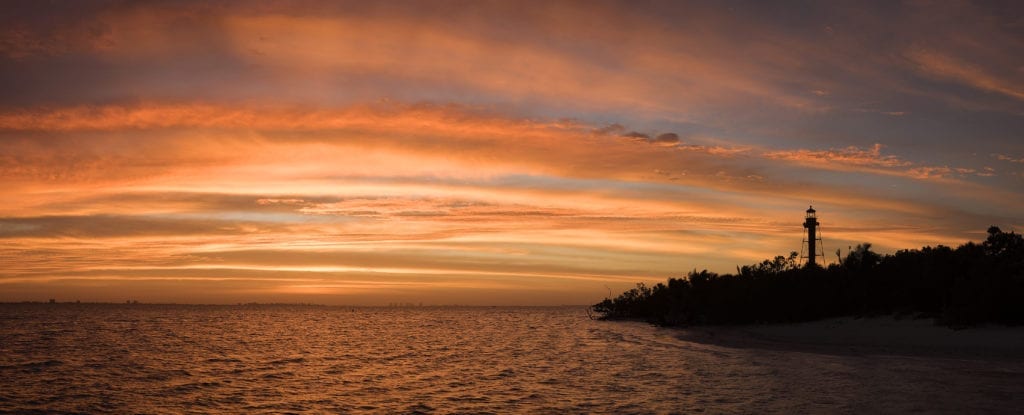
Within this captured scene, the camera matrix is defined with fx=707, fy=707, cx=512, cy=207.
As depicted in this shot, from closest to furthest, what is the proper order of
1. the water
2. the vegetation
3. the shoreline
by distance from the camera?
the water
the shoreline
the vegetation

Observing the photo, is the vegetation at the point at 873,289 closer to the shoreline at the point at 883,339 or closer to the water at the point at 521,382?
the shoreline at the point at 883,339

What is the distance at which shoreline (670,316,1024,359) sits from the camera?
4853 cm

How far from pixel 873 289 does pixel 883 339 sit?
1793 centimetres

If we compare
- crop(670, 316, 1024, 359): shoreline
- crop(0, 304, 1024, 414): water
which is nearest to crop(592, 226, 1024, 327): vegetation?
crop(670, 316, 1024, 359): shoreline

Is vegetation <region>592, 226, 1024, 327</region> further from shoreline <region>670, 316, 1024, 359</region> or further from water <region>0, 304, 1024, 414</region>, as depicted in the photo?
water <region>0, 304, 1024, 414</region>

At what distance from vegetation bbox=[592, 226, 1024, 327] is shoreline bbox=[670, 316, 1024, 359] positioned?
2.20 meters

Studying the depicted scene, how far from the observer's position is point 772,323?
86688mm

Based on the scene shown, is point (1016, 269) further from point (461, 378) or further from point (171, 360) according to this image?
point (171, 360)

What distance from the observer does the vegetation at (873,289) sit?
2202 inches

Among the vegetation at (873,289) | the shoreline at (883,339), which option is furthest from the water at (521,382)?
the vegetation at (873,289)

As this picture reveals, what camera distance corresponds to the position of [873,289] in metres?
75.1

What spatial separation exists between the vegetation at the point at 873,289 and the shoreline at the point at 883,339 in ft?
7.20

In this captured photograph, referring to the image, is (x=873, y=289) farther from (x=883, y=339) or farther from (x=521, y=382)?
(x=521, y=382)

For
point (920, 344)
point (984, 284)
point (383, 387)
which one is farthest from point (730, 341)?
point (383, 387)
